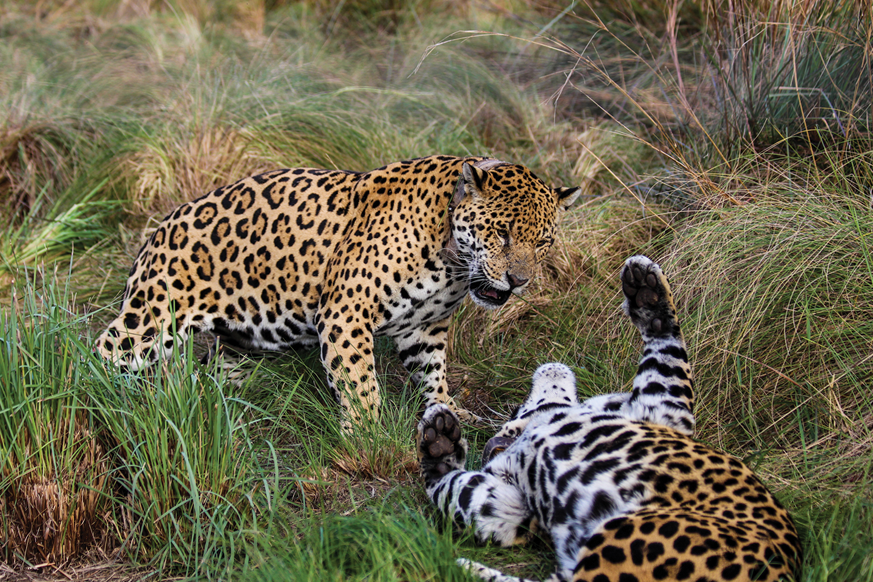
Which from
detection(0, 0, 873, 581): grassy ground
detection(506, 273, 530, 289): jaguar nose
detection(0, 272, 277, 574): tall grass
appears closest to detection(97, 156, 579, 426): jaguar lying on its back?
detection(506, 273, 530, 289): jaguar nose

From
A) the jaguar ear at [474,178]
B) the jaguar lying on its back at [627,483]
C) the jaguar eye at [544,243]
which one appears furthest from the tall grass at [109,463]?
the jaguar eye at [544,243]

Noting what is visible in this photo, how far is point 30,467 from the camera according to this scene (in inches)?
151

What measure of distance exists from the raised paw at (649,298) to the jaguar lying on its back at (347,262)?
62cm

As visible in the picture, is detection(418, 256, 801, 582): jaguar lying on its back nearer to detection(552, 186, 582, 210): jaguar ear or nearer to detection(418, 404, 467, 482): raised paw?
detection(418, 404, 467, 482): raised paw

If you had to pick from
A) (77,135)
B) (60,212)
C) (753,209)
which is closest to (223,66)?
(77,135)

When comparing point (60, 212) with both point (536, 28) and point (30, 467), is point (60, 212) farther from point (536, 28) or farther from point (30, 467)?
point (536, 28)

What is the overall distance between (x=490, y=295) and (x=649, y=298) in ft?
3.07

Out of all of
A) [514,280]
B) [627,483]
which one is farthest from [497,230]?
[627,483]

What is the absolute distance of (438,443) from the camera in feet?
13.6

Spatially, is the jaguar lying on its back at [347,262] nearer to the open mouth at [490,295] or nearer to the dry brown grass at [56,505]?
the open mouth at [490,295]

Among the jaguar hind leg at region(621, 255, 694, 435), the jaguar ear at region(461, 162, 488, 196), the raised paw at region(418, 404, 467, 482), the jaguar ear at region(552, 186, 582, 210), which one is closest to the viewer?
the jaguar hind leg at region(621, 255, 694, 435)

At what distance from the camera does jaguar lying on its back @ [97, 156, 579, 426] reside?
4.73 metres

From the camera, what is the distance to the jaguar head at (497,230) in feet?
15.3

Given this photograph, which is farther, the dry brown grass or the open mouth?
the open mouth
